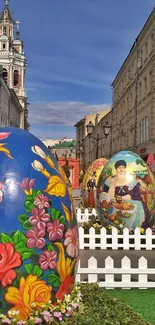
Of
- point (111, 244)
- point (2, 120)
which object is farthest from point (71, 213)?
point (2, 120)

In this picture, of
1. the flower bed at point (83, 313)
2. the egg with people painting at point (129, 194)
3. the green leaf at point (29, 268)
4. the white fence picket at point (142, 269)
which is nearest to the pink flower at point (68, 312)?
the flower bed at point (83, 313)

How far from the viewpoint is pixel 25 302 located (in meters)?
3.99

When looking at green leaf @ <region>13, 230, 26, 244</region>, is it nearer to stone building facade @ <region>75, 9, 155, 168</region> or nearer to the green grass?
the green grass

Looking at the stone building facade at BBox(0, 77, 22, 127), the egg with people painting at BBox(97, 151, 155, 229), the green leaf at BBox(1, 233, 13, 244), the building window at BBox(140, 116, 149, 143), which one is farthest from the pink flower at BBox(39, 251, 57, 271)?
the stone building facade at BBox(0, 77, 22, 127)

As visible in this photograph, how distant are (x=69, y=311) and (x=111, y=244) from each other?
17.3ft

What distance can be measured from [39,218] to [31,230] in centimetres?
13

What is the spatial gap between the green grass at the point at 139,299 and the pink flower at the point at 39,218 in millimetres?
2649

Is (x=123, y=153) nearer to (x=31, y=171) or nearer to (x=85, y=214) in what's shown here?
(x=85, y=214)

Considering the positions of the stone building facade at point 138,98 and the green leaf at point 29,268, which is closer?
the green leaf at point 29,268

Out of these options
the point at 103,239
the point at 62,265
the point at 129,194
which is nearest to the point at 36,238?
the point at 62,265

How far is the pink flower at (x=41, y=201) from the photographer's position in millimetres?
4113

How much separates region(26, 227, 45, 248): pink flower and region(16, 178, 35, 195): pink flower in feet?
1.10

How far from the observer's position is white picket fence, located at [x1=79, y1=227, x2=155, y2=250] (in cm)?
929

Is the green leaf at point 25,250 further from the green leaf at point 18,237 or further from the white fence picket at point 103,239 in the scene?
the white fence picket at point 103,239
